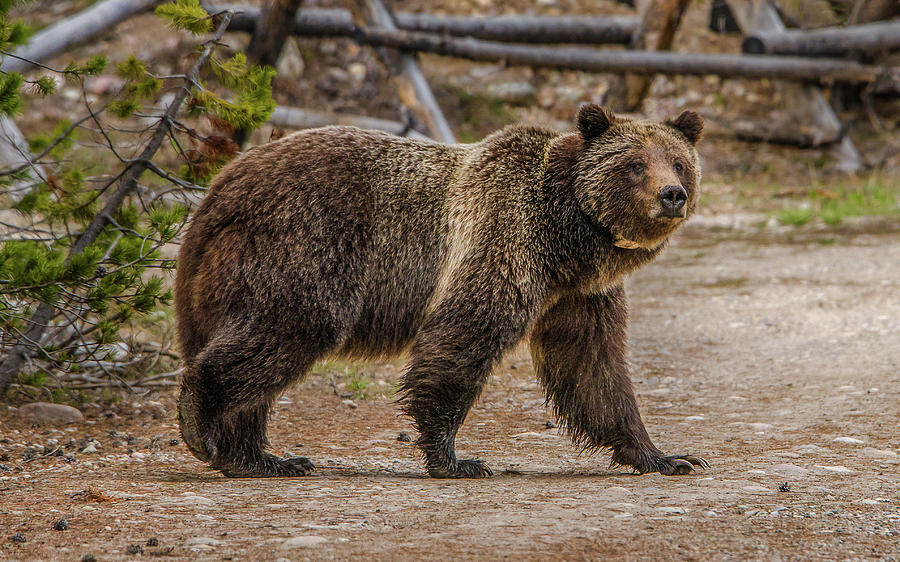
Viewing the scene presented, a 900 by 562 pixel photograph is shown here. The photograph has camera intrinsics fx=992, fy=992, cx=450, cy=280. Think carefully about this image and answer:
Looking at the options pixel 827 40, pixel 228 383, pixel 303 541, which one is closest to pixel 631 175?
pixel 228 383

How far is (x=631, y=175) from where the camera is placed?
4.48 m

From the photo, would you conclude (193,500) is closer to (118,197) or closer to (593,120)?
(118,197)

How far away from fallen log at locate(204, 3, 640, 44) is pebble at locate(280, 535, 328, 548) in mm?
8852

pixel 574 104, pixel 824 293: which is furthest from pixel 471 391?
pixel 574 104

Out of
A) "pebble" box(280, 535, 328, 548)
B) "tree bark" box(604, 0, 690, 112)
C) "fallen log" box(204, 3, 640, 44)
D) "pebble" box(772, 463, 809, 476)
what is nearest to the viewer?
"pebble" box(280, 535, 328, 548)

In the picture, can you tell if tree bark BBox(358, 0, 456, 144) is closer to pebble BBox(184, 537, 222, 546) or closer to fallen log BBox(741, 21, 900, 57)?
fallen log BBox(741, 21, 900, 57)

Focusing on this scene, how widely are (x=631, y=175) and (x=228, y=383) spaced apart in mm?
2009

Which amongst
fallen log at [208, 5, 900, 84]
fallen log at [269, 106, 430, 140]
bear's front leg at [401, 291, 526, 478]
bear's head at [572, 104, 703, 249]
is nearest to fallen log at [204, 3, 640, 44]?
fallen log at [208, 5, 900, 84]

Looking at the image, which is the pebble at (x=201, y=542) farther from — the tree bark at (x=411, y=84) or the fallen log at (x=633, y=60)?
the fallen log at (x=633, y=60)

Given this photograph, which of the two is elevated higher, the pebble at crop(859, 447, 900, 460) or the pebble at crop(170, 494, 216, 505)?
the pebble at crop(170, 494, 216, 505)

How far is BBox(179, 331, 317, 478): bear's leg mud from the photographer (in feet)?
13.9

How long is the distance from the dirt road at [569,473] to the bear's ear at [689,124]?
4.59ft

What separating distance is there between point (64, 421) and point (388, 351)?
184 centimetres

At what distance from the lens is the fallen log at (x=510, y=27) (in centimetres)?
1134
